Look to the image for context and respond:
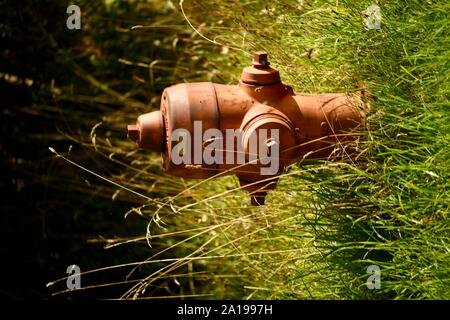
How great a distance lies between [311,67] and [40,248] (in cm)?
171

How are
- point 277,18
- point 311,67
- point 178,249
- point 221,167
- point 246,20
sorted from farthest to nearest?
point 178,249
point 246,20
point 277,18
point 311,67
point 221,167

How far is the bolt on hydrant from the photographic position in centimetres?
196

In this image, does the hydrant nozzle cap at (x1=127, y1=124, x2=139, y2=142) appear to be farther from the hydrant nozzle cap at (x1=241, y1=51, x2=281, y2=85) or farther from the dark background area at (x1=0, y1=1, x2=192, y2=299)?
the dark background area at (x1=0, y1=1, x2=192, y2=299)

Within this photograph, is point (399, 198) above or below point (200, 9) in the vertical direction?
below

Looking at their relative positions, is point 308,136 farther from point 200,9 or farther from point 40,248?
point 40,248

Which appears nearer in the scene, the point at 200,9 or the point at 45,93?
the point at 200,9

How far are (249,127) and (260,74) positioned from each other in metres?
0.16

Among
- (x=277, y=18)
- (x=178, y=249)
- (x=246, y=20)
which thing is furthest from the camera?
(x=178, y=249)

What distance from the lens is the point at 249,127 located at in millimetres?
1970

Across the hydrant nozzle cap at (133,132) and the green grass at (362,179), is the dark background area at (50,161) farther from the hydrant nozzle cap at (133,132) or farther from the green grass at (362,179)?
the hydrant nozzle cap at (133,132)

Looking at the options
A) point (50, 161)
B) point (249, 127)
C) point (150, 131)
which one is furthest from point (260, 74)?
point (50, 161)

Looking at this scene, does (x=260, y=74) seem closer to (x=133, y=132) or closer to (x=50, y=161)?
(x=133, y=132)

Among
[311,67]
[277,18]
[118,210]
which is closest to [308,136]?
[311,67]

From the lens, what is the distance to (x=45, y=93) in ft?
11.8
